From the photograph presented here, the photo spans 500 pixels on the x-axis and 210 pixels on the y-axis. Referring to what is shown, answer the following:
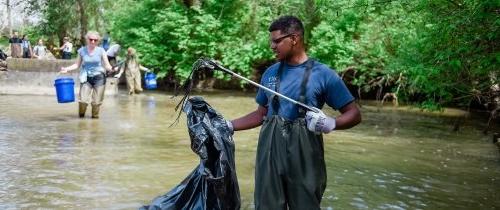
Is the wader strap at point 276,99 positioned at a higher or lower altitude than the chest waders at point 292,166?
higher

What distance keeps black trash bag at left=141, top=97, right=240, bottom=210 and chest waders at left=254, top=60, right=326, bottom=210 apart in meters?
0.40

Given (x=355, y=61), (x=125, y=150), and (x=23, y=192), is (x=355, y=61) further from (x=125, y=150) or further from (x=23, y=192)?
(x=23, y=192)

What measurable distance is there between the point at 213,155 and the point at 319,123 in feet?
3.39

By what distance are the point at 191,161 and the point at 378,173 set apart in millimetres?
2454

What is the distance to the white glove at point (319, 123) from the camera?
352 centimetres

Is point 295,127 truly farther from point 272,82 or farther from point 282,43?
point 282,43

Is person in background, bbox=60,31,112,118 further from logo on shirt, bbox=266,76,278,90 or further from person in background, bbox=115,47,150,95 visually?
person in background, bbox=115,47,150,95

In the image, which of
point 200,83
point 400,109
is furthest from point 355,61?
point 200,83

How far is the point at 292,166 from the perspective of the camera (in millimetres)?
3742

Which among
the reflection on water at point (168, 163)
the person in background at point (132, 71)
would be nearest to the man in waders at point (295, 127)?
the reflection on water at point (168, 163)

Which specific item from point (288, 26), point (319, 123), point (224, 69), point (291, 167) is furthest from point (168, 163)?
point (319, 123)

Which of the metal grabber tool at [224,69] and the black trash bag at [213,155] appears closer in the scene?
the metal grabber tool at [224,69]

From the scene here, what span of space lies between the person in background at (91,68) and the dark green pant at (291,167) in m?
7.95

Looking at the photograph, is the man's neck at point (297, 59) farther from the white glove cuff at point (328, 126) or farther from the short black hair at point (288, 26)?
the white glove cuff at point (328, 126)
